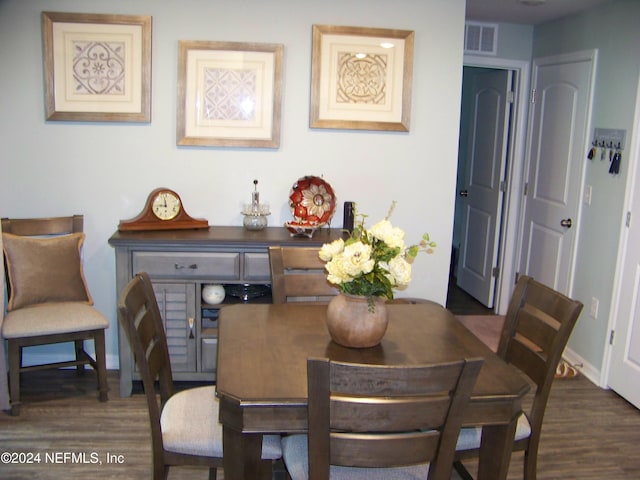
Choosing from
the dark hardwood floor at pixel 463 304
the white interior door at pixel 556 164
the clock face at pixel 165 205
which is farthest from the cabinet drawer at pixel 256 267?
the dark hardwood floor at pixel 463 304

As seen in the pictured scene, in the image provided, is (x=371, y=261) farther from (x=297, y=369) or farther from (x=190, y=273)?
(x=190, y=273)

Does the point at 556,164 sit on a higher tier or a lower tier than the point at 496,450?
higher

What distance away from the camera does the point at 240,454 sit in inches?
75.6

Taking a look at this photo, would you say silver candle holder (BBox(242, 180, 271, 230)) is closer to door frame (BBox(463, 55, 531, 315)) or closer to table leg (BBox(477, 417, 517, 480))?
table leg (BBox(477, 417, 517, 480))

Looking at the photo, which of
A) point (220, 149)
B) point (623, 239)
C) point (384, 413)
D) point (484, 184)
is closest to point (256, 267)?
point (220, 149)

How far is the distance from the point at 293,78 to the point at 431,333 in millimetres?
1919

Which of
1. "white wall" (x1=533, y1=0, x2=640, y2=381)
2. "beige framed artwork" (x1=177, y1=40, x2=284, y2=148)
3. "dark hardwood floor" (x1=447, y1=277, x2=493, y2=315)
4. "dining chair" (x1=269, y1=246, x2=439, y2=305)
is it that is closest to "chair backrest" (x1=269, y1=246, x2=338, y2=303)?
"dining chair" (x1=269, y1=246, x2=439, y2=305)

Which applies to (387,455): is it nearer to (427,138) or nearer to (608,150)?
(427,138)

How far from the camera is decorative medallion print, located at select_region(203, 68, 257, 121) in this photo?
145 inches

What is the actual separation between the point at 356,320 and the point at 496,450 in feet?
1.97

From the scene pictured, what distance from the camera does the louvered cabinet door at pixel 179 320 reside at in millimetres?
3459

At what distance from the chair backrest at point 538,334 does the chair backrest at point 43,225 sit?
2386 millimetres

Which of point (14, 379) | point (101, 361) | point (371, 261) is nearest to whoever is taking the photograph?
point (371, 261)

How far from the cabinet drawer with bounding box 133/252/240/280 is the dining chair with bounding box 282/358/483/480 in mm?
1804
